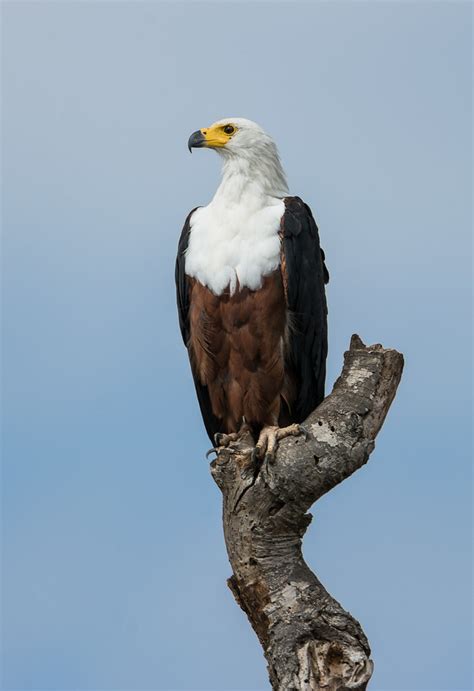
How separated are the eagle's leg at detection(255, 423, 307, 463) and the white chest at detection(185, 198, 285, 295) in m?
1.04

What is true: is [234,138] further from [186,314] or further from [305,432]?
[305,432]

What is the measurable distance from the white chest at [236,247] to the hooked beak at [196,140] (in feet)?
1.86

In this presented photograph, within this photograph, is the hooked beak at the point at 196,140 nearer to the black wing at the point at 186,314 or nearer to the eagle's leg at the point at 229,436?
the black wing at the point at 186,314

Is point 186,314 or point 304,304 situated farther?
point 186,314

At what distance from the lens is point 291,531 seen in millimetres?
7418

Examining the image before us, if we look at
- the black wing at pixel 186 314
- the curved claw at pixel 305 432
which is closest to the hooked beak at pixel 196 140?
the black wing at pixel 186 314

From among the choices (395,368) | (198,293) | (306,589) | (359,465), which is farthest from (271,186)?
(306,589)

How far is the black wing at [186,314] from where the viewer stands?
27.5ft

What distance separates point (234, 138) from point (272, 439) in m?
2.36

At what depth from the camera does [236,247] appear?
7.91 metres

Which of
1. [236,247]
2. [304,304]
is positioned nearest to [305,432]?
[304,304]

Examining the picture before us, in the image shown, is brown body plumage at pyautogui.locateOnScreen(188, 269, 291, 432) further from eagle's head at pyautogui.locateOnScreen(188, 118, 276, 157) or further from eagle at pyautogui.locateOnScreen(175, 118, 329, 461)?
eagle's head at pyautogui.locateOnScreen(188, 118, 276, 157)

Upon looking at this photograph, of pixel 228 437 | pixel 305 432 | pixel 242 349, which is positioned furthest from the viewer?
pixel 228 437

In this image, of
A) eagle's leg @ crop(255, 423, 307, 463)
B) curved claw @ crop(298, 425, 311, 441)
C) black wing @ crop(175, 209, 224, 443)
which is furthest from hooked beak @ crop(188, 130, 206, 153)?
curved claw @ crop(298, 425, 311, 441)
